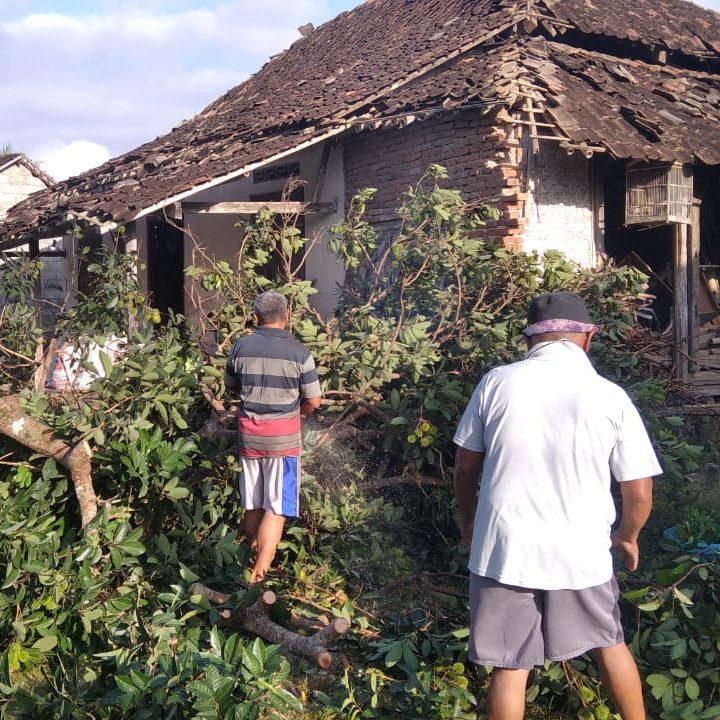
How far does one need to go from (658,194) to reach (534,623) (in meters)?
6.48

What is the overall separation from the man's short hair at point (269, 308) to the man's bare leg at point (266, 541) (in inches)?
41.8

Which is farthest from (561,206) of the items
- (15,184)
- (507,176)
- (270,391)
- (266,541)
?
(15,184)

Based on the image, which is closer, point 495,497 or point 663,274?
point 495,497

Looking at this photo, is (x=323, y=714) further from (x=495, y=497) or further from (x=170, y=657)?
(x=495, y=497)

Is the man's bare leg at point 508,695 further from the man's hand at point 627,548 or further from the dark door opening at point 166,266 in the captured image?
the dark door opening at point 166,266

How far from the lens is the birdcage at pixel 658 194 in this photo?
337 inches

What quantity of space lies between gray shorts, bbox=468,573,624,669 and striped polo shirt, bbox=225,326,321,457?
6.29ft

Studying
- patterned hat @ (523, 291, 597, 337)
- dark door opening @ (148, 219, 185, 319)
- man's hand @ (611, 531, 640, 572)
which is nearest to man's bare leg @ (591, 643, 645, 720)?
man's hand @ (611, 531, 640, 572)

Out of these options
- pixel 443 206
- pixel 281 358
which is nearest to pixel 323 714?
pixel 281 358

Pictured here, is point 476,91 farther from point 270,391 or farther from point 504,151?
point 270,391

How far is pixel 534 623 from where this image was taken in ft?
10.2

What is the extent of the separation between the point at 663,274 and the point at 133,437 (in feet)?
22.5

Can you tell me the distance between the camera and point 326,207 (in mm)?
10648

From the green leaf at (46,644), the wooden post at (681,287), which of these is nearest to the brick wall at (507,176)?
the wooden post at (681,287)
